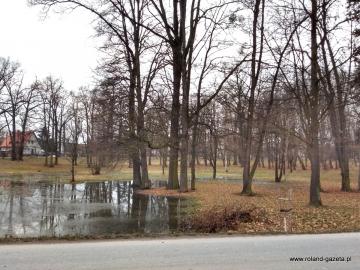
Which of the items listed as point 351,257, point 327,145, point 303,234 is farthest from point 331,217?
point 327,145

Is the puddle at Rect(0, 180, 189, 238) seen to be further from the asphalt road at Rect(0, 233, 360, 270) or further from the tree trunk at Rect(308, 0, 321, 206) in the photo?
the tree trunk at Rect(308, 0, 321, 206)

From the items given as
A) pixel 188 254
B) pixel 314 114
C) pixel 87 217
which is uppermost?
pixel 314 114

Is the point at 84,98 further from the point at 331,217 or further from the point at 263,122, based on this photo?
the point at 331,217

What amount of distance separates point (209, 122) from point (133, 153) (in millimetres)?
6802

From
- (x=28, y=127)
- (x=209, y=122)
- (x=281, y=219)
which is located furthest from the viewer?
(x=28, y=127)

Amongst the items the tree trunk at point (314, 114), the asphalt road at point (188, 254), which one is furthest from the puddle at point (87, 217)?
the tree trunk at point (314, 114)

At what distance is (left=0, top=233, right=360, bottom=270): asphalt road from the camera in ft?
25.2

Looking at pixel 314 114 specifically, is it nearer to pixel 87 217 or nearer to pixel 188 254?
pixel 87 217

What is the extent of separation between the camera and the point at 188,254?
8.58 meters

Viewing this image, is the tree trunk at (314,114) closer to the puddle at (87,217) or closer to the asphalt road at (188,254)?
the puddle at (87,217)

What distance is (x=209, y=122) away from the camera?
3562 cm

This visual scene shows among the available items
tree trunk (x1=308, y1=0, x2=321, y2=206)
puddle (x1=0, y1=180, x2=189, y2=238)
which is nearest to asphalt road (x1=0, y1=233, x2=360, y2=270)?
puddle (x1=0, y1=180, x2=189, y2=238)

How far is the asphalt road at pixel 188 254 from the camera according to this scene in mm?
7688

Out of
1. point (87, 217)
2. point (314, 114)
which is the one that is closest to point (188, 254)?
point (87, 217)
